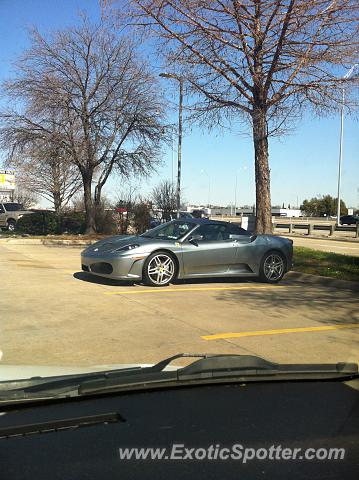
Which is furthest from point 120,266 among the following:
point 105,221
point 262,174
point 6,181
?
point 6,181

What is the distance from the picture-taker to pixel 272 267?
10359 millimetres

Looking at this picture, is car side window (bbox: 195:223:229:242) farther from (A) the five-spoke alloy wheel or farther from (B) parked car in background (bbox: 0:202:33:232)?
(B) parked car in background (bbox: 0:202:33:232)

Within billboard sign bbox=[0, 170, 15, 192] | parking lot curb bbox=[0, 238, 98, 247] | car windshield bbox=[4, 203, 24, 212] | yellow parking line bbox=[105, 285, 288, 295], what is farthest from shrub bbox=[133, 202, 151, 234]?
billboard sign bbox=[0, 170, 15, 192]

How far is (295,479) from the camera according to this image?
189cm

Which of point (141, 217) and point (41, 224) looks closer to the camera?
point (141, 217)

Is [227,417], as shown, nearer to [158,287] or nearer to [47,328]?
[47,328]

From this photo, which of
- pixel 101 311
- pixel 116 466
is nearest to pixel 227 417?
pixel 116 466

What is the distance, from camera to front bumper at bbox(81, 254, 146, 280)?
904 cm

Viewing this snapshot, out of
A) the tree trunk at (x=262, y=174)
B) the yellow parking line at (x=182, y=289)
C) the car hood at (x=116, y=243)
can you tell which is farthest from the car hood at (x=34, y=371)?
the tree trunk at (x=262, y=174)

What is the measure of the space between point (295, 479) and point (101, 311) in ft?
18.0

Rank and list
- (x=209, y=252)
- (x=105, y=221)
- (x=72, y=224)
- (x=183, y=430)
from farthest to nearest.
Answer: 1. (x=72, y=224)
2. (x=105, y=221)
3. (x=209, y=252)
4. (x=183, y=430)

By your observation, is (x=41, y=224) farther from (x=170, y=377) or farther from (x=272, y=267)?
(x=170, y=377)

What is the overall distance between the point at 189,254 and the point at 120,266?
1404 mm

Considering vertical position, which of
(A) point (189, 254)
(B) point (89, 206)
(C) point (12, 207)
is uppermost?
(C) point (12, 207)
